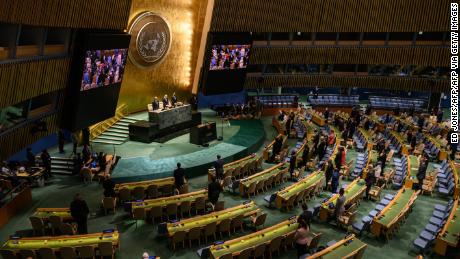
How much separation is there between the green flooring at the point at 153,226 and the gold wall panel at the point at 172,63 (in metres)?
7.61

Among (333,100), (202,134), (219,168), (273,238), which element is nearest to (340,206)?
(273,238)

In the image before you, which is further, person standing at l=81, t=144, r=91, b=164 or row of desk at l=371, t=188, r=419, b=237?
person standing at l=81, t=144, r=91, b=164

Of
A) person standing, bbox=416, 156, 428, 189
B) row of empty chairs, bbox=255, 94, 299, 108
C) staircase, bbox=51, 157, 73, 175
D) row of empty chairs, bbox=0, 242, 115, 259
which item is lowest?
row of empty chairs, bbox=0, 242, 115, 259

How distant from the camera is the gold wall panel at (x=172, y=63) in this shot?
67.9 feet

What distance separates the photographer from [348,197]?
12195mm

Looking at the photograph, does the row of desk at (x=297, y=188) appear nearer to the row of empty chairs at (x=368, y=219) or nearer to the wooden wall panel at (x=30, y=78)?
the row of empty chairs at (x=368, y=219)

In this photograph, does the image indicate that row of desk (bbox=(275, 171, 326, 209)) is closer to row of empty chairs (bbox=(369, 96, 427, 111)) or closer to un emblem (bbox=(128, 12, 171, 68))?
un emblem (bbox=(128, 12, 171, 68))

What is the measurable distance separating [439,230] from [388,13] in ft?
59.5

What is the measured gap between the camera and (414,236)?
11.0 m

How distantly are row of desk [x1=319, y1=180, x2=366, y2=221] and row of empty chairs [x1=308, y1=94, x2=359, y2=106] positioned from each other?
15443 mm

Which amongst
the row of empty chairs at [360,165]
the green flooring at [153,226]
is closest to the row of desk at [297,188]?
the green flooring at [153,226]

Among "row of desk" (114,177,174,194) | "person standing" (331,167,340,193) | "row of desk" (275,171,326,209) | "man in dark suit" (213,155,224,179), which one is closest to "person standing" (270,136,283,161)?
"row of desk" (275,171,326,209)

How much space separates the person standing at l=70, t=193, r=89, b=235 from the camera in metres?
9.81

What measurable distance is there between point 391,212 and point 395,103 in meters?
18.8
